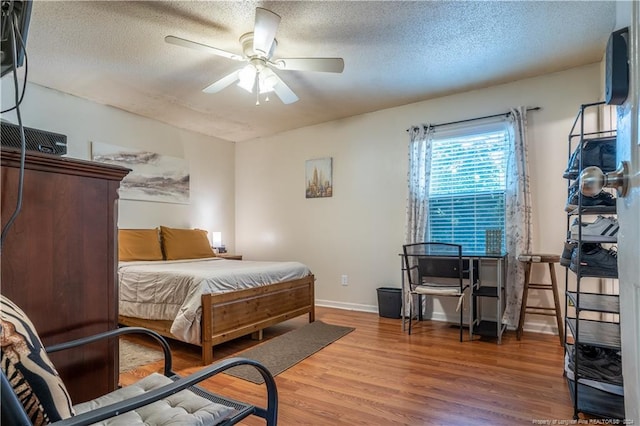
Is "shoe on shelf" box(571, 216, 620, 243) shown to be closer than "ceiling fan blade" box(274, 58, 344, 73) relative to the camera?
Yes

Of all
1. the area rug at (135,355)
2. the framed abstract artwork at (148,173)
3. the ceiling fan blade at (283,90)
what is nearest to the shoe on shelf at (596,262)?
the ceiling fan blade at (283,90)

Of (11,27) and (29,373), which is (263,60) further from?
(29,373)

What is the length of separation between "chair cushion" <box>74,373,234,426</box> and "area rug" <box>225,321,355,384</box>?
1.22 metres

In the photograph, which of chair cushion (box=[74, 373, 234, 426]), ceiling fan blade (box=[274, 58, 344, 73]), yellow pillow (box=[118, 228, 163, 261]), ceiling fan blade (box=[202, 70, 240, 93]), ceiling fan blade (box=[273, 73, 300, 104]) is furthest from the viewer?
yellow pillow (box=[118, 228, 163, 261])

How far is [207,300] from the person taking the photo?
8.64ft

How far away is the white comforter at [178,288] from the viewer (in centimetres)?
265

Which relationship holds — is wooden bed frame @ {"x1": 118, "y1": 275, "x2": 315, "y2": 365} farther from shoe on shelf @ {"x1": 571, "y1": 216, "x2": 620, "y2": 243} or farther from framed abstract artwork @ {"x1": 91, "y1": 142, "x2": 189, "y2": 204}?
shoe on shelf @ {"x1": 571, "y1": 216, "x2": 620, "y2": 243}

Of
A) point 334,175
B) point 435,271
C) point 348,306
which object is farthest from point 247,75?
point 348,306

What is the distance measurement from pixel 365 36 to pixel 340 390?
2484 millimetres

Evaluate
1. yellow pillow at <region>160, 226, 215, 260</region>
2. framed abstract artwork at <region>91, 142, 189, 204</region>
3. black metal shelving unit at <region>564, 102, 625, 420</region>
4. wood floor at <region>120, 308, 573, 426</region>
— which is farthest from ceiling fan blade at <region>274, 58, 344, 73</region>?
yellow pillow at <region>160, 226, 215, 260</region>

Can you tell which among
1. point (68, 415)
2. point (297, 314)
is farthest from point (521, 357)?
point (68, 415)

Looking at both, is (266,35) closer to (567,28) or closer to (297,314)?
(567,28)

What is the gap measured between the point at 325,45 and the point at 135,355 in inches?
115

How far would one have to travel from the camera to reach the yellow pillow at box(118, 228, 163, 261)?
146 inches
